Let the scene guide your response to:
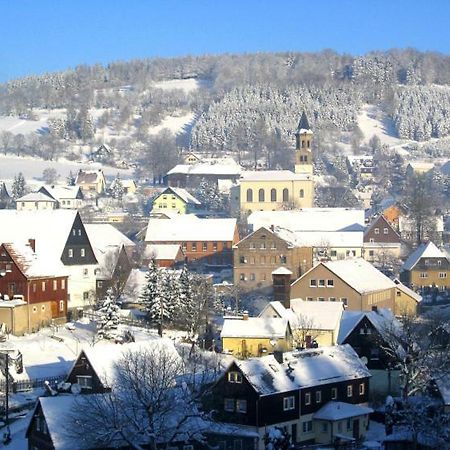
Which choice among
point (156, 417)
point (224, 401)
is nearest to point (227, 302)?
point (224, 401)

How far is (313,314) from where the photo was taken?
45.0 meters

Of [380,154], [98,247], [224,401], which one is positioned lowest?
[224,401]

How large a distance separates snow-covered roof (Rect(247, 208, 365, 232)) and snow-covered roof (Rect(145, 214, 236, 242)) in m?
3.54

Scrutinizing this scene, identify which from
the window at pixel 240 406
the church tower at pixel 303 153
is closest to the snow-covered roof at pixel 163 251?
the window at pixel 240 406

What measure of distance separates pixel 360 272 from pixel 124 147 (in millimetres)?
113855

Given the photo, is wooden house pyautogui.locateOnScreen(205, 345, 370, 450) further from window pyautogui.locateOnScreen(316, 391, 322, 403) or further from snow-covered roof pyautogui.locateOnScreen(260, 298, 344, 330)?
snow-covered roof pyautogui.locateOnScreen(260, 298, 344, 330)

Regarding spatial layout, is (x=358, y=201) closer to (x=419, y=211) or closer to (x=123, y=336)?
(x=419, y=211)

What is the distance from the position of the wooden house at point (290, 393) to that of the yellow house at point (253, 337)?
6.07 m

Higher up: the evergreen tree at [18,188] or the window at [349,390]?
the evergreen tree at [18,188]

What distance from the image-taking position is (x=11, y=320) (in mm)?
42312

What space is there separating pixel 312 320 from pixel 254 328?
3.74m

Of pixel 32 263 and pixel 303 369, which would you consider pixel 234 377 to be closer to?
pixel 303 369

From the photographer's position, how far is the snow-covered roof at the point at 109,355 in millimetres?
31844

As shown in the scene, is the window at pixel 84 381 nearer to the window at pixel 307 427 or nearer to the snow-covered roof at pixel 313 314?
the window at pixel 307 427
